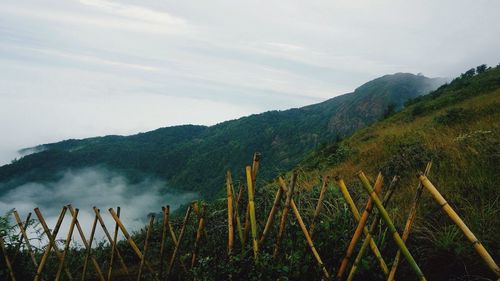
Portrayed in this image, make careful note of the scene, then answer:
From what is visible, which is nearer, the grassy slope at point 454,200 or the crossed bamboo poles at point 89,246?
the grassy slope at point 454,200

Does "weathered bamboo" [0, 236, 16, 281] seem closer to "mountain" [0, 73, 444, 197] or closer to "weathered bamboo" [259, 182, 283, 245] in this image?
"weathered bamboo" [259, 182, 283, 245]

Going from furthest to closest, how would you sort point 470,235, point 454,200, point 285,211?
point 454,200
point 285,211
point 470,235

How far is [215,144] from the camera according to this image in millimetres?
140500

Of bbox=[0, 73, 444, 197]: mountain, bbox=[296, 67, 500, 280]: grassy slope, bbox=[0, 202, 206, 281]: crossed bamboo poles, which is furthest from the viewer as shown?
bbox=[0, 73, 444, 197]: mountain

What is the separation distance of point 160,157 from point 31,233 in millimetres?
140252

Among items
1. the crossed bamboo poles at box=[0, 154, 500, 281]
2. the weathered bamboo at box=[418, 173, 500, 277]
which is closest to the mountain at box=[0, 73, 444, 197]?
the crossed bamboo poles at box=[0, 154, 500, 281]

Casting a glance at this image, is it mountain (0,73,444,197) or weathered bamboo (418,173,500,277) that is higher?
mountain (0,73,444,197)

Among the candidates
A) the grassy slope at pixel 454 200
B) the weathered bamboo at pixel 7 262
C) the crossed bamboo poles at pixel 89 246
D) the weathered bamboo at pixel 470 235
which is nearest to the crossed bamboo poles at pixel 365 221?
the weathered bamboo at pixel 470 235

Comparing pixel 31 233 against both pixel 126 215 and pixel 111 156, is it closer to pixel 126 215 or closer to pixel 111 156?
pixel 126 215

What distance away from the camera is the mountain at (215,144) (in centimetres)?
11719

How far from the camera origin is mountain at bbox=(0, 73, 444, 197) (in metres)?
117

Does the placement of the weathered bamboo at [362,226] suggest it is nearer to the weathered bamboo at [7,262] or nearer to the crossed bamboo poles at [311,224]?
the crossed bamboo poles at [311,224]

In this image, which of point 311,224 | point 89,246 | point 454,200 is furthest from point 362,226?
point 89,246

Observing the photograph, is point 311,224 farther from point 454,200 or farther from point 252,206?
point 454,200
